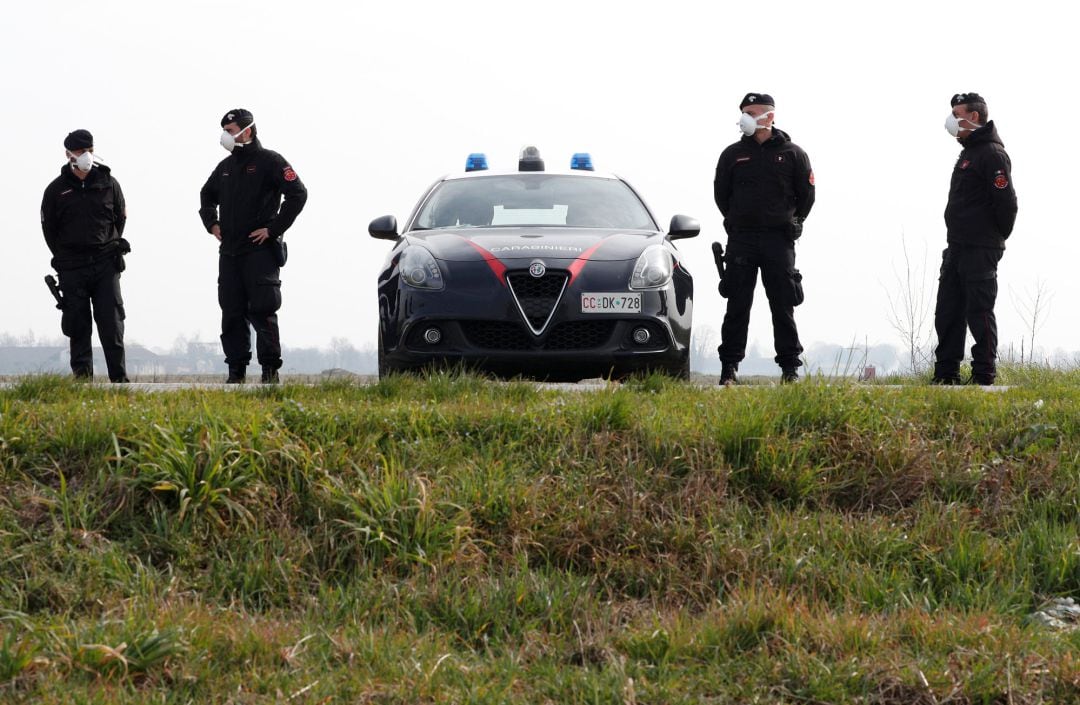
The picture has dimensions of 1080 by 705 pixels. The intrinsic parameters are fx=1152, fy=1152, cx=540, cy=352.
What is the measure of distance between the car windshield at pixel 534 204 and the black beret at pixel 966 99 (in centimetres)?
254

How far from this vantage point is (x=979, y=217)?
860cm

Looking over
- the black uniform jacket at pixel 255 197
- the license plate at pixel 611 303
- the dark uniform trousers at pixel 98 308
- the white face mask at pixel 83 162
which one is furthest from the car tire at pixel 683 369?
the white face mask at pixel 83 162

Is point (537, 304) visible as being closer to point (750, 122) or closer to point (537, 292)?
point (537, 292)

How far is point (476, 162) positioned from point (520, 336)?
2.95 metres

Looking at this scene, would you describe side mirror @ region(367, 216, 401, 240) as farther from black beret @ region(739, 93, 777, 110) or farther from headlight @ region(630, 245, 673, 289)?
black beret @ region(739, 93, 777, 110)

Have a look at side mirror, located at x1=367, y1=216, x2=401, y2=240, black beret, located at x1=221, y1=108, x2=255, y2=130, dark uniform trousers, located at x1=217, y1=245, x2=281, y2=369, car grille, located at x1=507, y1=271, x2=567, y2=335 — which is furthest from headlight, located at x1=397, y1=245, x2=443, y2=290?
black beret, located at x1=221, y1=108, x2=255, y2=130

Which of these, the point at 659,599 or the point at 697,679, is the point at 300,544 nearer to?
the point at 659,599

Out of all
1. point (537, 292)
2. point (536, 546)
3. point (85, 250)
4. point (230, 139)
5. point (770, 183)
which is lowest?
point (536, 546)

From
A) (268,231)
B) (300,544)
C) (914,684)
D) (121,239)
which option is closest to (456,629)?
(300,544)

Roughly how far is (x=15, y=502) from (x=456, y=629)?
204 centimetres

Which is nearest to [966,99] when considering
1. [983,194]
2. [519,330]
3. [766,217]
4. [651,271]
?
[983,194]

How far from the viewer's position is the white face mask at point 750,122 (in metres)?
8.52

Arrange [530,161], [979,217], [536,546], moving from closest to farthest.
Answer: [536,546]
[979,217]
[530,161]

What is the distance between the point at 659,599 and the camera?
4441 mm
